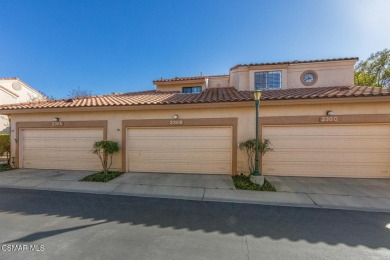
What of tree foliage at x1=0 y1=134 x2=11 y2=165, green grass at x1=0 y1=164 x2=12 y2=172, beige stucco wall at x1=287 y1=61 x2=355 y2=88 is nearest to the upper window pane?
beige stucco wall at x1=287 y1=61 x2=355 y2=88

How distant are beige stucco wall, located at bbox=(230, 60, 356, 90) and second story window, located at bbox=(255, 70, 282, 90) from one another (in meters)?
0.21

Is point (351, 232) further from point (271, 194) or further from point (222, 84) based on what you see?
point (222, 84)

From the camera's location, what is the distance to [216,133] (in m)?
8.27

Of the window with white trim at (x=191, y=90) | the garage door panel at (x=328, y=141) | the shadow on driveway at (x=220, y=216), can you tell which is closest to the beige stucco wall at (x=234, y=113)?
the garage door panel at (x=328, y=141)

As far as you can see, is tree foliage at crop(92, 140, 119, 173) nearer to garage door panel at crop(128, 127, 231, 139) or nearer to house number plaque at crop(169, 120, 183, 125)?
garage door panel at crop(128, 127, 231, 139)

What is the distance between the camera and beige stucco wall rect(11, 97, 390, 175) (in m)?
7.52

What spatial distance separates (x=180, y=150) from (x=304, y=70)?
9697 millimetres

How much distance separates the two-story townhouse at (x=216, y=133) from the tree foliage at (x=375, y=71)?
15603 mm

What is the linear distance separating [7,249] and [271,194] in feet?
20.7

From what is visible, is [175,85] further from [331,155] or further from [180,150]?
[331,155]

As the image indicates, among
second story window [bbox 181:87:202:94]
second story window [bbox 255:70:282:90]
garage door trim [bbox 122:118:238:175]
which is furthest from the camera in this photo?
second story window [bbox 181:87:202:94]

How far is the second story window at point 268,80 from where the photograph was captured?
38.4 ft

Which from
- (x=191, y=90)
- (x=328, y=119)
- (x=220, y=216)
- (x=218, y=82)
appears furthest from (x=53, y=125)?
(x=328, y=119)

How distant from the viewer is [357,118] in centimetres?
743
